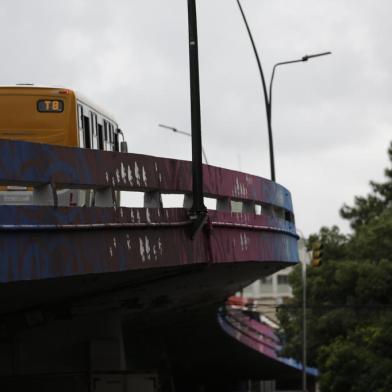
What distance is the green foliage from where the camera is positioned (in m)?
50.3

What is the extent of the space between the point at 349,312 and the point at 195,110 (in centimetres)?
3573

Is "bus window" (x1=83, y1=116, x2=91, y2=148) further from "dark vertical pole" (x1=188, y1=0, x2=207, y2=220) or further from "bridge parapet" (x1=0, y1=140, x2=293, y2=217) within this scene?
"dark vertical pole" (x1=188, y1=0, x2=207, y2=220)

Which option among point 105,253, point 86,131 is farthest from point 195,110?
point 86,131

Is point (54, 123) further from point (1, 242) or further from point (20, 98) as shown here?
point (1, 242)

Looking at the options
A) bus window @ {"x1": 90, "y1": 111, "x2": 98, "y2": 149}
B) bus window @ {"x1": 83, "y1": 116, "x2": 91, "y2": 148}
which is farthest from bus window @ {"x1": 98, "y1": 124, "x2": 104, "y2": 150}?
bus window @ {"x1": 83, "y1": 116, "x2": 91, "y2": 148}

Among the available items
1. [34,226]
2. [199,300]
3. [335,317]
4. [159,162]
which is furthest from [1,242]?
[335,317]

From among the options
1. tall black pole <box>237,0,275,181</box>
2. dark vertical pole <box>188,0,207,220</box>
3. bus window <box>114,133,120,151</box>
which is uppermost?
tall black pole <box>237,0,275,181</box>

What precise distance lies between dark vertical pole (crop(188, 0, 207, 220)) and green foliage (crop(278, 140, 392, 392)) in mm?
29741

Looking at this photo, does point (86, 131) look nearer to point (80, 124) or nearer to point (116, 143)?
point (80, 124)

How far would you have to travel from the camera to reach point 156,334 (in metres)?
43.7

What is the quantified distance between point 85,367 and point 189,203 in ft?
22.9

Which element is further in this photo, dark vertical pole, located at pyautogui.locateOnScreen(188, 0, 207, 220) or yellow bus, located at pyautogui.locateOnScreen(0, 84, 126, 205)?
yellow bus, located at pyautogui.locateOnScreen(0, 84, 126, 205)

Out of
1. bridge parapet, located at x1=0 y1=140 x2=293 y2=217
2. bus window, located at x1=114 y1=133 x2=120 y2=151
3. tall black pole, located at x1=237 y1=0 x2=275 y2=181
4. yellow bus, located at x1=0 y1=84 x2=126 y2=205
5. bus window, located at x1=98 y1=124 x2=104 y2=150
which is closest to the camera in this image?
bridge parapet, located at x1=0 y1=140 x2=293 y2=217

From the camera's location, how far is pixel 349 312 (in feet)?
180
